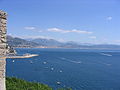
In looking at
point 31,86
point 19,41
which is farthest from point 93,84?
point 19,41

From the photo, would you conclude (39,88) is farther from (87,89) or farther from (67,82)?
(67,82)

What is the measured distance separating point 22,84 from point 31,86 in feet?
2.52

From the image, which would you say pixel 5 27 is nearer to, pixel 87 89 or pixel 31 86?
pixel 31 86

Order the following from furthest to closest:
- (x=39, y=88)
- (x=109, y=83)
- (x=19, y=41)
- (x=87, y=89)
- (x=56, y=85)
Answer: (x=19, y=41) → (x=109, y=83) → (x=56, y=85) → (x=87, y=89) → (x=39, y=88)

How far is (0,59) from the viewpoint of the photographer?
7.85 metres

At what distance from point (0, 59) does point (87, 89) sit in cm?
2952

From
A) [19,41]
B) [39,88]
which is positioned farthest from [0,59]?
[19,41]

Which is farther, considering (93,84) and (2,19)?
(93,84)

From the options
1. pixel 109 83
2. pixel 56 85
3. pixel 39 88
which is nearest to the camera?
pixel 39 88

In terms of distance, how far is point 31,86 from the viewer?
17.0 metres

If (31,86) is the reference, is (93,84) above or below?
below

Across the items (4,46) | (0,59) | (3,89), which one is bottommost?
(3,89)

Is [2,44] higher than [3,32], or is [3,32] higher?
[3,32]

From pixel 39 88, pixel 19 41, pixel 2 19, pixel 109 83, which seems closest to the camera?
pixel 2 19
